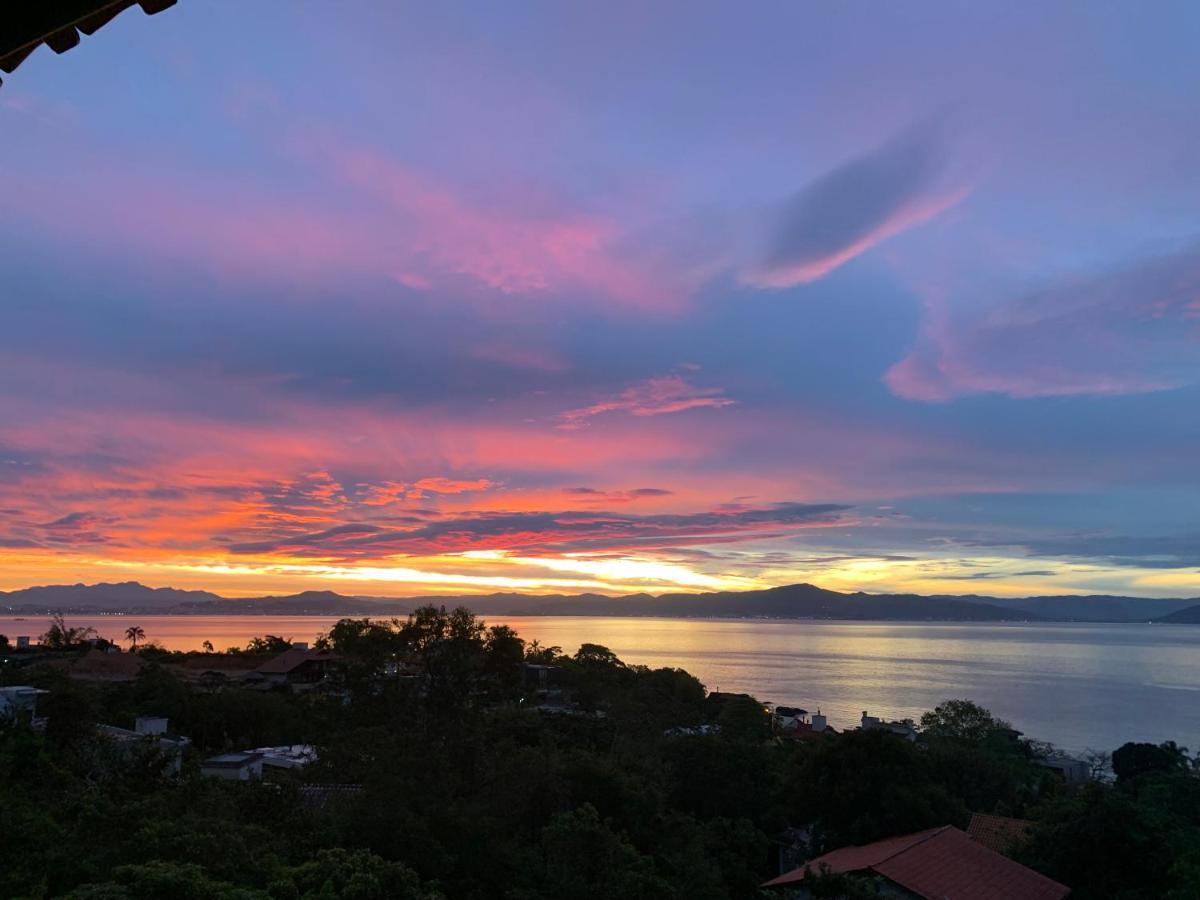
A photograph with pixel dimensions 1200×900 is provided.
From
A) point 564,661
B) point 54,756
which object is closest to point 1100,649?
point 564,661

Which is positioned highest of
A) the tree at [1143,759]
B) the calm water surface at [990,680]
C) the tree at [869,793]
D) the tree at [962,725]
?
the tree at [869,793]

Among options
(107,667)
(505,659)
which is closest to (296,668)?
(107,667)

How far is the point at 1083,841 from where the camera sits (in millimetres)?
15641

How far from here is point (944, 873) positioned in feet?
49.1

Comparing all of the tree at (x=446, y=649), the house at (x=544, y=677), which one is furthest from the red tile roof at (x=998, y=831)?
the house at (x=544, y=677)

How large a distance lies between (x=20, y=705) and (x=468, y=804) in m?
17.1

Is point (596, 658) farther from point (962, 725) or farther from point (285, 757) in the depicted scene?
point (285, 757)

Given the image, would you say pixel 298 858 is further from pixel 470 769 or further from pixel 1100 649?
pixel 1100 649

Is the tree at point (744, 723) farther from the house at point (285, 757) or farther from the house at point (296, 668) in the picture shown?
the house at point (296, 668)

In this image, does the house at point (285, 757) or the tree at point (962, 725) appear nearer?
the house at point (285, 757)

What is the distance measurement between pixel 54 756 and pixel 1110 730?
7062 cm

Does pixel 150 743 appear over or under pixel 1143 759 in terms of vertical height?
over

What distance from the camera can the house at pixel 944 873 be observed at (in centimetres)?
1431

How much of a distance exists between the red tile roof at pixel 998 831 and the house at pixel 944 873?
252 cm
